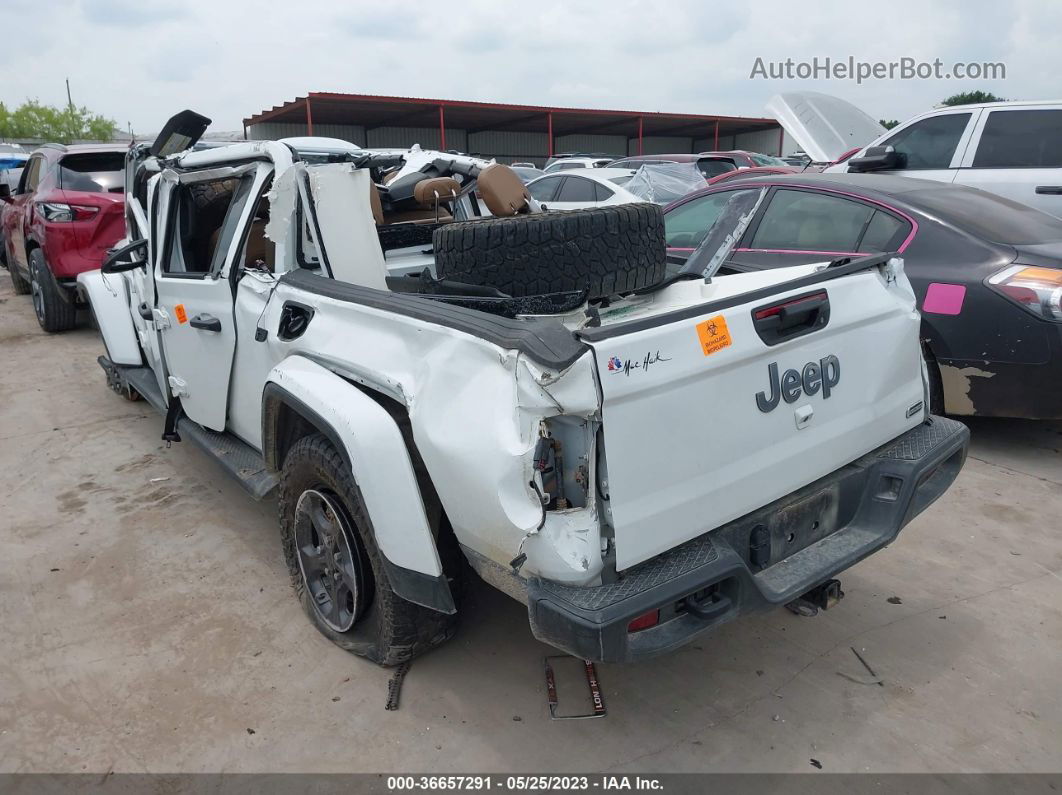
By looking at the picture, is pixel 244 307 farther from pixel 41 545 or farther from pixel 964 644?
pixel 964 644

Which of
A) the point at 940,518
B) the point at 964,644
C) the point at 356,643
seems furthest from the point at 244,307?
the point at 940,518

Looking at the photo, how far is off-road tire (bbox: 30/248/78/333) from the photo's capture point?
800 centimetres

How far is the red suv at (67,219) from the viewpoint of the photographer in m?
7.68

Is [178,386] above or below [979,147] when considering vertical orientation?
below

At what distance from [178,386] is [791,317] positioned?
307 cm

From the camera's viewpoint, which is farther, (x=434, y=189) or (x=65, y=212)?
(x=65, y=212)

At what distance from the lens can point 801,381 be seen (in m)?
2.50

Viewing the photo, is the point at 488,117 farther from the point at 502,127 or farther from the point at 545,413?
the point at 545,413

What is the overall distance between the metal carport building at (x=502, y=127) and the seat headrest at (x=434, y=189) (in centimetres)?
2404

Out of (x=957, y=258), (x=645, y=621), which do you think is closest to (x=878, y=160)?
(x=957, y=258)

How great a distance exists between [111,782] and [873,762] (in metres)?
2.28

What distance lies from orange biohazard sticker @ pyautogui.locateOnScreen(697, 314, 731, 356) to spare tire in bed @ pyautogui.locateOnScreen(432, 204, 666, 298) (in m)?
0.72

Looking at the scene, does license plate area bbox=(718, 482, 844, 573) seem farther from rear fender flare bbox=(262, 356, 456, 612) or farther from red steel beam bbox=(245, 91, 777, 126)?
red steel beam bbox=(245, 91, 777, 126)

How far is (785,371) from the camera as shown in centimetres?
245
